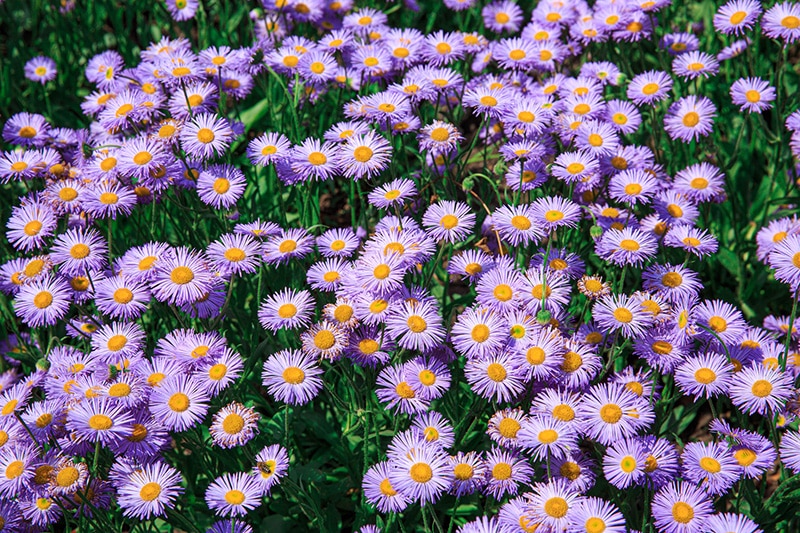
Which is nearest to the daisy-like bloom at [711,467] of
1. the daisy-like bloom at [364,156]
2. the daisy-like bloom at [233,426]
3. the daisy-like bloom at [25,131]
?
the daisy-like bloom at [233,426]

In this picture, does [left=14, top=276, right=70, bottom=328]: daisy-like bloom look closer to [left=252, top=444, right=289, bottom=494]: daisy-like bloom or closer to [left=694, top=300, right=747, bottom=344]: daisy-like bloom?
[left=252, top=444, right=289, bottom=494]: daisy-like bloom

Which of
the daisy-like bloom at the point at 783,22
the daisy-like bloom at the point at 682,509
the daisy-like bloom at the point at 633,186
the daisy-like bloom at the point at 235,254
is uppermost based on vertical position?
the daisy-like bloom at the point at 783,22

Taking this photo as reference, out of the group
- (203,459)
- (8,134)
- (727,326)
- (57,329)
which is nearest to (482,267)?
(727,326)

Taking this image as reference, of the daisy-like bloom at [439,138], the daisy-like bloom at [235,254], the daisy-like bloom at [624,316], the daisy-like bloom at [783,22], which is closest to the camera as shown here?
the daisy-like bloom at [624,316]

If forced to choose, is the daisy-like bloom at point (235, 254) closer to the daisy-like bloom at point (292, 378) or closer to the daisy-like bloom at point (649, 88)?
the daisy-like bloom at point (292, 378)

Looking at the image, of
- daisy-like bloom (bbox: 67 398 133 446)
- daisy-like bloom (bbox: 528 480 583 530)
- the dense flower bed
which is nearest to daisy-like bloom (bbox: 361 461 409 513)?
the dense flower bed

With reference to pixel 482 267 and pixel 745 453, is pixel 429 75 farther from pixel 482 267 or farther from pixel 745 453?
pixel 745 453

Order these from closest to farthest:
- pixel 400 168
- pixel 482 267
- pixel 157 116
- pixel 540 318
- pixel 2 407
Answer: pixel 540 318, pixel 2 407, pixel 482 267, pixel 157 116, pixel 400 168
